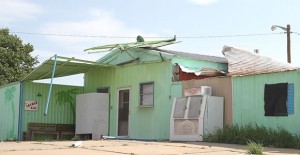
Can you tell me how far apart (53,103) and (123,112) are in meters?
3.88

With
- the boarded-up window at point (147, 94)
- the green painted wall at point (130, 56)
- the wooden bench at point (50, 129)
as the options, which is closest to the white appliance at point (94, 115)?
the wooden bench at point (50, 129)

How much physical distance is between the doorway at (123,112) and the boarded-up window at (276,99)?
6.99 m

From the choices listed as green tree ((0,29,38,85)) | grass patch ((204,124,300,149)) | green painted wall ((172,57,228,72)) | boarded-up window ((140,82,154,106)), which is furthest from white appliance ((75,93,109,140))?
green tree ((0,29,38,85))

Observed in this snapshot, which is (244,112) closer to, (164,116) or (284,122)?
(284,122)

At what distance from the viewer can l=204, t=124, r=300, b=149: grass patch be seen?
11922 mm

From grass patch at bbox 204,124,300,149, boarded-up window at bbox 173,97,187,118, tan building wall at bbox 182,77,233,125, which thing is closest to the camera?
grass patch at bbox 204,124,300,149

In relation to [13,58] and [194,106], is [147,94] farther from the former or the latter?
[13,58]

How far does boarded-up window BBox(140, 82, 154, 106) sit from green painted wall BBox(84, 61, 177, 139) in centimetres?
17

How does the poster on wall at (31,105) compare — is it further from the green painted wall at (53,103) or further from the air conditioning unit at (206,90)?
the air conditioning unit at (206,90)

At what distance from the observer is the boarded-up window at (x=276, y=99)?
1277 cm

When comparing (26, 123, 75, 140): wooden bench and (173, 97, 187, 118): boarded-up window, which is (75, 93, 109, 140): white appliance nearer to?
(26, 123, 75, 140): wooden bench

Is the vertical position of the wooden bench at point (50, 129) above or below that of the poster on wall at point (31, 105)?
below

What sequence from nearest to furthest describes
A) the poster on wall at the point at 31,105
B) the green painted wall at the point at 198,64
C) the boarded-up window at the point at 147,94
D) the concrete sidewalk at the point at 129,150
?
the concrete sidewalk at the point at 129,150 < the green painted wall at the point at 198,64 < the boarded-up window at the point at 147,94 < the poster on wall at the point at 31,105

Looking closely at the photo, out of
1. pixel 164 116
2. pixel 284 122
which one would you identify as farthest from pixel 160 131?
pixel 284 122
